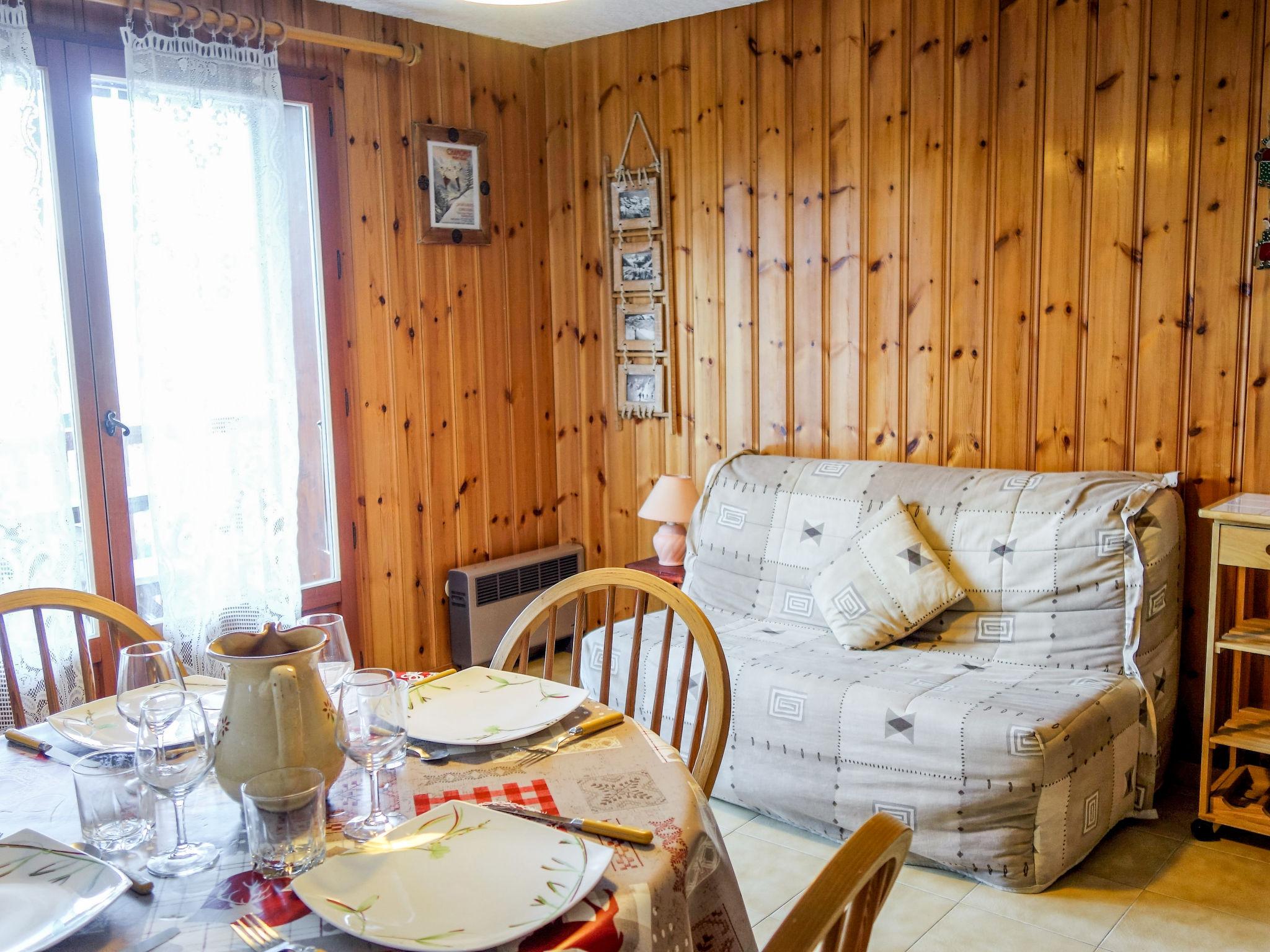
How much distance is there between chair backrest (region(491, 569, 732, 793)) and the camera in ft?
5.92

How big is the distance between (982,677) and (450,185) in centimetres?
253

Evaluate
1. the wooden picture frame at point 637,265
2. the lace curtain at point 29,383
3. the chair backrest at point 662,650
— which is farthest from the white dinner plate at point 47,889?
the wooden picture frame at point 637,265

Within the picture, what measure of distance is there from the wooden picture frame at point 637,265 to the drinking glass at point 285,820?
3106 mm

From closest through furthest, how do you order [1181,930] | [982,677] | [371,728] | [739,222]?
[371,728] → [1181,930] → [982,677] → [739,222]

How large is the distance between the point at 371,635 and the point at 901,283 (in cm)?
220

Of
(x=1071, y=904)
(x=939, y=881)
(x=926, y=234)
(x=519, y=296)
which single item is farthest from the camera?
(x=519, y=296)

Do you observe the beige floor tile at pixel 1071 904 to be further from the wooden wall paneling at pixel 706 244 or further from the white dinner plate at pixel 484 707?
the wooden wall paneling at pixel 706 244

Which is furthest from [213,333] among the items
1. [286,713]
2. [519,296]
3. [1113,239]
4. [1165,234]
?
[1165,234]

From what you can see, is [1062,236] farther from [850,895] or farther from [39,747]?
[39,747]

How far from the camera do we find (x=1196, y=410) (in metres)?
3.05

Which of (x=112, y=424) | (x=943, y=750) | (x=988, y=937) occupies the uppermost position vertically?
(x=112, y=424)

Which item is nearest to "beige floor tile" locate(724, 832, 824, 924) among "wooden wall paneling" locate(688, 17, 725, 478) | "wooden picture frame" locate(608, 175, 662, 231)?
"wooden wall paneling" locate(688, 17, 725, 478)

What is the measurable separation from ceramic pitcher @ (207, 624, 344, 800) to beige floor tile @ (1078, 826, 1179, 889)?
2.06m

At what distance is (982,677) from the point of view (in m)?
2.82
